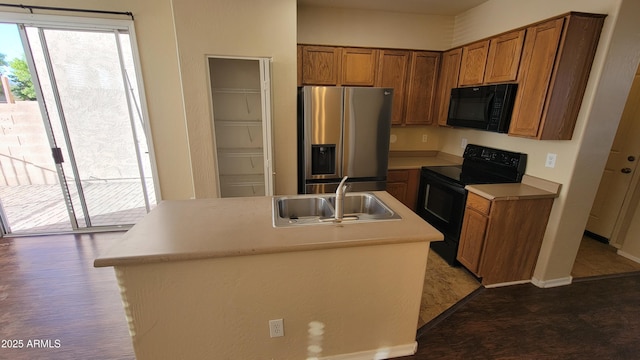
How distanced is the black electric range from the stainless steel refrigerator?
563 millimetres

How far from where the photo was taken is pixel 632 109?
9.82 feet

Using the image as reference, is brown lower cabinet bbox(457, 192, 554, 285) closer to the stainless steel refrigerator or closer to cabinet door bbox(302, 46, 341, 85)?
the stainless steel refrigerator

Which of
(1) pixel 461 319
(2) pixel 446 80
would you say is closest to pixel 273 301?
(1) pixel 461 319

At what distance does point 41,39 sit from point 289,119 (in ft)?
8.95

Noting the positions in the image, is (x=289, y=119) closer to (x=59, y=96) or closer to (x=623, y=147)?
(x=59, y=96)

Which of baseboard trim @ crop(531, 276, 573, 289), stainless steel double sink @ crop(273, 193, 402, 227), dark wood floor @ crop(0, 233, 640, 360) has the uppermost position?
stainless steel double sink @ crop(273, 193, 402, 227)

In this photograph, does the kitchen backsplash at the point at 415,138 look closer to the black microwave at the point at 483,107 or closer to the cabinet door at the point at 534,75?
the black microwave at the point at 483,107

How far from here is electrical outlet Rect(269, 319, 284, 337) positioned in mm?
1506

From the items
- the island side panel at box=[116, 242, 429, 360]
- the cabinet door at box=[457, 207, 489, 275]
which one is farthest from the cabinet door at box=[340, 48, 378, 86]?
the island side panel at box=[116, 242, 429, 360]

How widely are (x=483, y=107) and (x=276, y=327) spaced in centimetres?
273

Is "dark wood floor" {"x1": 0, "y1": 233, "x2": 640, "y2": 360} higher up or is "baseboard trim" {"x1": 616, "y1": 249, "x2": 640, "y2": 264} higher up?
"baseboard trim" {"x1": 616, "y1": 249, "x2": 640, "y2": 264}

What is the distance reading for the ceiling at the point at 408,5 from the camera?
304 cm

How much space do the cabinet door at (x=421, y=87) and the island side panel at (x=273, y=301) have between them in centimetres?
251

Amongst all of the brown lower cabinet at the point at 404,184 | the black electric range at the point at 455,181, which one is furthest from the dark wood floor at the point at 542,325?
the brown lower cabinet at the point at 404,184
